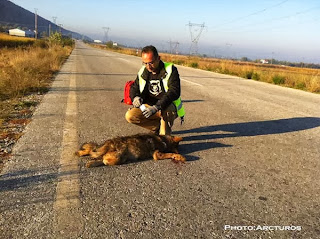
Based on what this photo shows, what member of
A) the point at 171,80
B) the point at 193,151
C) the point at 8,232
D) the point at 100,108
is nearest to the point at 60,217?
the point at 8,232

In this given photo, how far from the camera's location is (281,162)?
13.0 ft

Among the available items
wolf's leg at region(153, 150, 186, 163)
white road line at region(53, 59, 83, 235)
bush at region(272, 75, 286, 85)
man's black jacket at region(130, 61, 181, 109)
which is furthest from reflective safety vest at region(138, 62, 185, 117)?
bush at region(272, 75, 286, 85)

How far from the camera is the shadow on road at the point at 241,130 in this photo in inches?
175

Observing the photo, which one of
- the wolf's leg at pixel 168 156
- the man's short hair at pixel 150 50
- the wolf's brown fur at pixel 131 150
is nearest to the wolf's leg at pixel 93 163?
the wolf's brown fur at pixel 131 150

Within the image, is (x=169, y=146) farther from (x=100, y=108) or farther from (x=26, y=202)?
(x=100, y=108)

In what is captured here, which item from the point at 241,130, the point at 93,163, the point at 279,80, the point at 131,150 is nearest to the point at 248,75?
the point at 279,80

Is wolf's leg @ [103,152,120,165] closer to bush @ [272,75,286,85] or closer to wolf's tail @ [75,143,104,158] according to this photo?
wolf's tail @ [75,143,104,158]

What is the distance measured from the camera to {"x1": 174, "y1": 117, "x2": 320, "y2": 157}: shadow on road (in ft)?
14.6

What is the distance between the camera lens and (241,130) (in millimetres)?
5379

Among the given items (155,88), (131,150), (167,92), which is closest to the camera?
(131,150)

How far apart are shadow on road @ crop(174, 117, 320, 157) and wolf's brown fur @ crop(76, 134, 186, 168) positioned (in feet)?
1.09

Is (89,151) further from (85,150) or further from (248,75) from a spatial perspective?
(248,75)

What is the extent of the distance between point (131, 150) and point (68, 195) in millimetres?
1079

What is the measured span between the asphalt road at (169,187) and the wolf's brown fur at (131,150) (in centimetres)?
11
